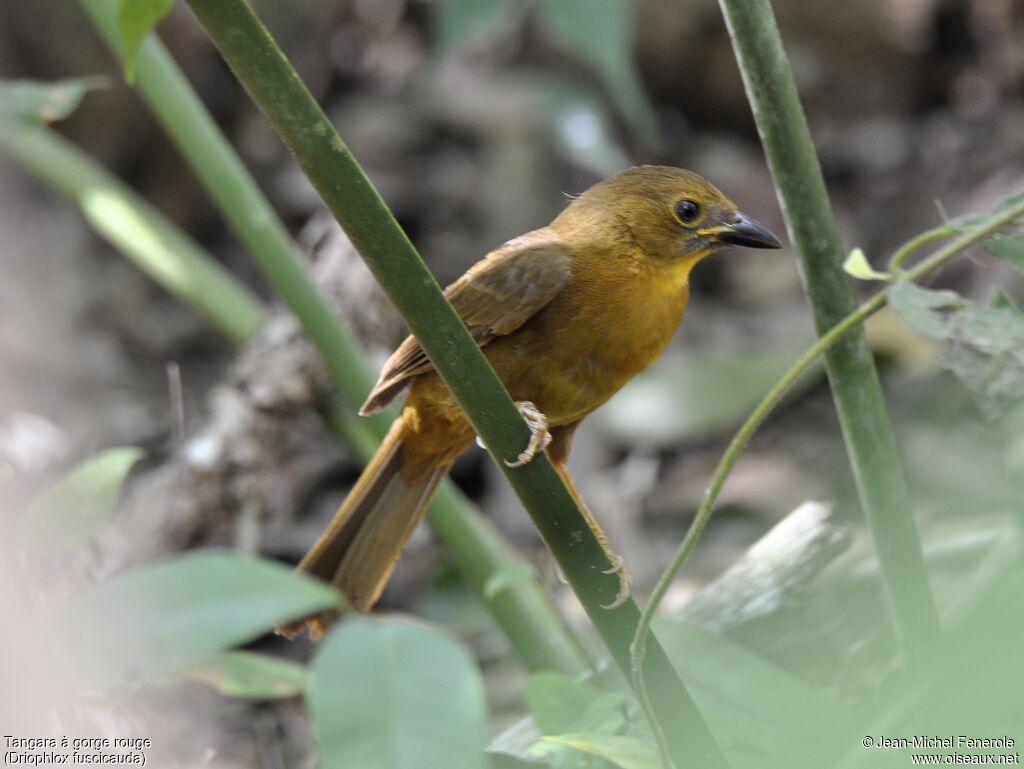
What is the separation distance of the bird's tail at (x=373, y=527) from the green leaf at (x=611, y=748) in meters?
1.09

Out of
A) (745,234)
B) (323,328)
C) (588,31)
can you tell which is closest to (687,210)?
(745,234)

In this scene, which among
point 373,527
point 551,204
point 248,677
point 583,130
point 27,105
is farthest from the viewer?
point 551,204

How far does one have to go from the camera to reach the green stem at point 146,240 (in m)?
3.75

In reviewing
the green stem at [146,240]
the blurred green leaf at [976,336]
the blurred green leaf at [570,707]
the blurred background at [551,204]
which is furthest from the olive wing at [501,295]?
the green stem at [146,240]

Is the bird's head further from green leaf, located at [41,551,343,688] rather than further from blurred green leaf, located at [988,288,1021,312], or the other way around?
green leaf, located at [41,551,343,688]

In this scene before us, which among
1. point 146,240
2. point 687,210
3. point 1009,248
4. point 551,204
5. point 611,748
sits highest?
point 551,204

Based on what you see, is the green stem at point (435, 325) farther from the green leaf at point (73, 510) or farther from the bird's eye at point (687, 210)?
the bird's eye at point (687, 210)

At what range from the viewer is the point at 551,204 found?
579 centimetres

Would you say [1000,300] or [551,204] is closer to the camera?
[1000,300]

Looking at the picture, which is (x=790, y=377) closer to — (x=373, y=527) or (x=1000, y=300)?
(x=1000, y=300)

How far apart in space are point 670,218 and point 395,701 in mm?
2011

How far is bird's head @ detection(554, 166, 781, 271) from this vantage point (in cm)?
279

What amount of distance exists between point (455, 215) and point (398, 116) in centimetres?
79

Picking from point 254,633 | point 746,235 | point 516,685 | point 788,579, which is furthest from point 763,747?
point 516,685
